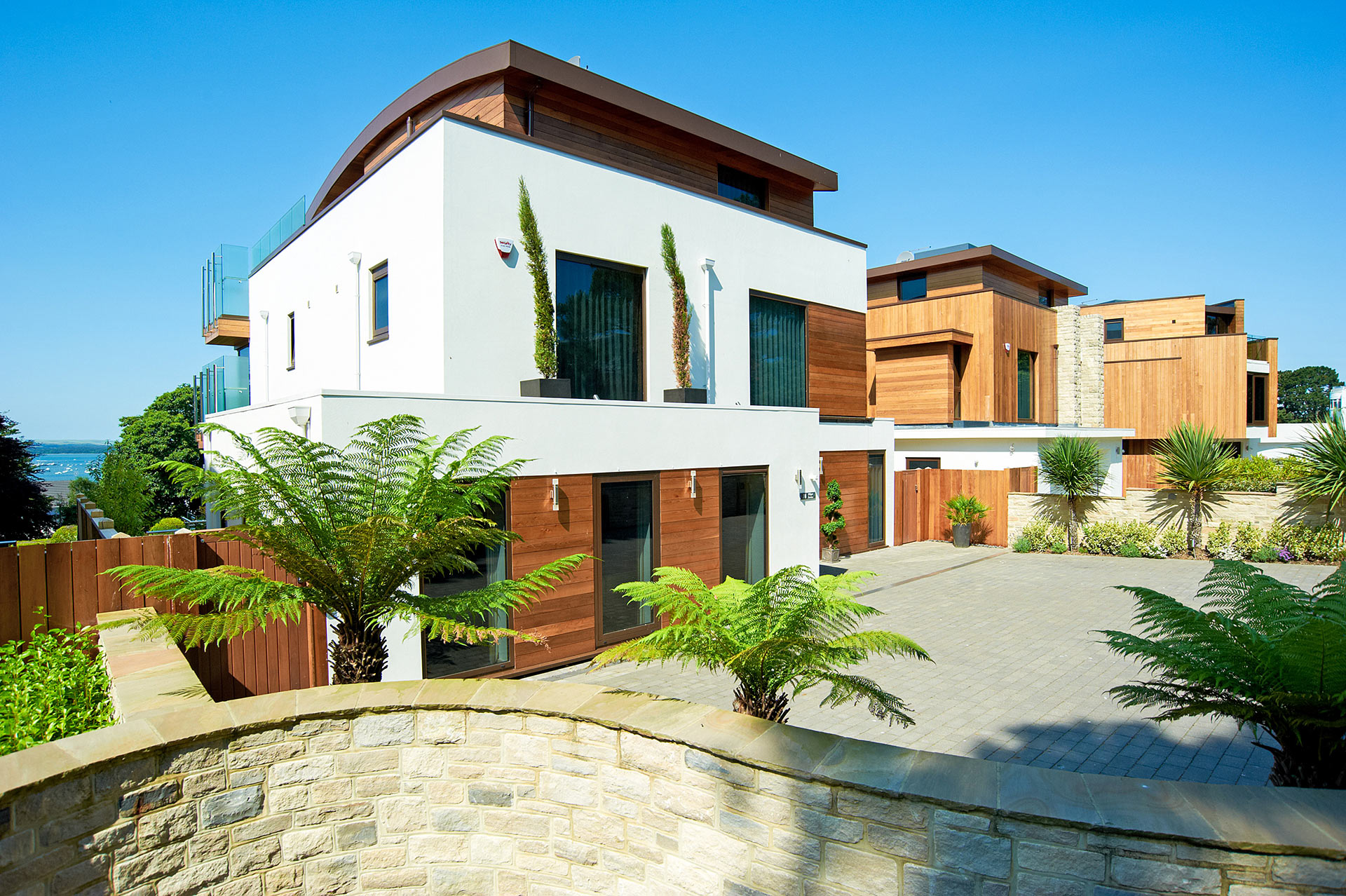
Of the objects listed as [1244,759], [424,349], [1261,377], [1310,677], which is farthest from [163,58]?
[1261,377]

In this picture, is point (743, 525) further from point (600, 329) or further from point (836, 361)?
point (836, 361)

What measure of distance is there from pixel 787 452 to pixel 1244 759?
6.63 meters

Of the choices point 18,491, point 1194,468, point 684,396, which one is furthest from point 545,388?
point 18,491

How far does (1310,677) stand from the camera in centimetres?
294

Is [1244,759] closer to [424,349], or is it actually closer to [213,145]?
[424,349]

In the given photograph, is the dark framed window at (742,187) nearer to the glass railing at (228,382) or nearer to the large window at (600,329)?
the large window at (600,329)

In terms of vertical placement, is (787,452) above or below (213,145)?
below

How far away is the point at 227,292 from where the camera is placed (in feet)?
56.8

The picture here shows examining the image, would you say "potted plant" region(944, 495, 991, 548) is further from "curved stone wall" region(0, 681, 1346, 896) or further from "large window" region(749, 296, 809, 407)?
"curved stone wall" region(0, 681, 1346, 896)

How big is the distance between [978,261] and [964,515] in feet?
29.8

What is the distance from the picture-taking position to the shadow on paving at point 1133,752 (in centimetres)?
547

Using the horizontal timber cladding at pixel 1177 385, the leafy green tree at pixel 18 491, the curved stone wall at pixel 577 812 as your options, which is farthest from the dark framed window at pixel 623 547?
the horizontal timber cladding at pixel 1177 385

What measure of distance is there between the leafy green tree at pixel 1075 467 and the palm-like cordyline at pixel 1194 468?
4.18ft

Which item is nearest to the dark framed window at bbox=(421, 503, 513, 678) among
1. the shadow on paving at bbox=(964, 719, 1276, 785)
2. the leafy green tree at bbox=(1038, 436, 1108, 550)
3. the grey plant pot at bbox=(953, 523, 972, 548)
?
the shadow on paving at bbox=(964, 719, 1276, 785)
